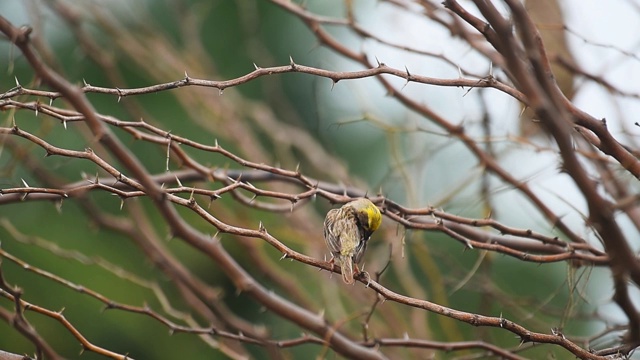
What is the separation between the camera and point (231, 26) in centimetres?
734

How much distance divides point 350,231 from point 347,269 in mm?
147

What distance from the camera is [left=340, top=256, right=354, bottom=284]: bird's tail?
1.92 m

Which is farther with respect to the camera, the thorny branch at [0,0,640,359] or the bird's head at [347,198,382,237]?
the bird's head at [347,198,382,237]

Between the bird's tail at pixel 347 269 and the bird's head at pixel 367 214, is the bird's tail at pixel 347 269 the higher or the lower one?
the lower one

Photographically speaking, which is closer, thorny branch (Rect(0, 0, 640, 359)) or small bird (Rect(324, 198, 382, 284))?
thorny branch (Rect(0, 0, 640, 359))

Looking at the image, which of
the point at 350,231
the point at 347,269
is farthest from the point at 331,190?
the point at 347,269

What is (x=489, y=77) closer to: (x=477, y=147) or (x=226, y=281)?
(x=477, y=147)

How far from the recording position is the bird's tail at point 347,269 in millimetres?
1919

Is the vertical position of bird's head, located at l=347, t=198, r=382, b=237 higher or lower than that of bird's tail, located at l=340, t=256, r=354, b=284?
higher

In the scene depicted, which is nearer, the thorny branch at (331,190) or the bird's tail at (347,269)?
the thorny branch at (331,190)

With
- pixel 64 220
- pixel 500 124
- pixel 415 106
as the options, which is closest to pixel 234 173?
pixel 415 106

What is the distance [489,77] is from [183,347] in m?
5.15

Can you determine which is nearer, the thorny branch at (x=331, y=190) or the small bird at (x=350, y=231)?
the thorny branch at (x=331, y=190)

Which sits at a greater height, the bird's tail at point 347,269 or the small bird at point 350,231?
the small bird at point 350,231
